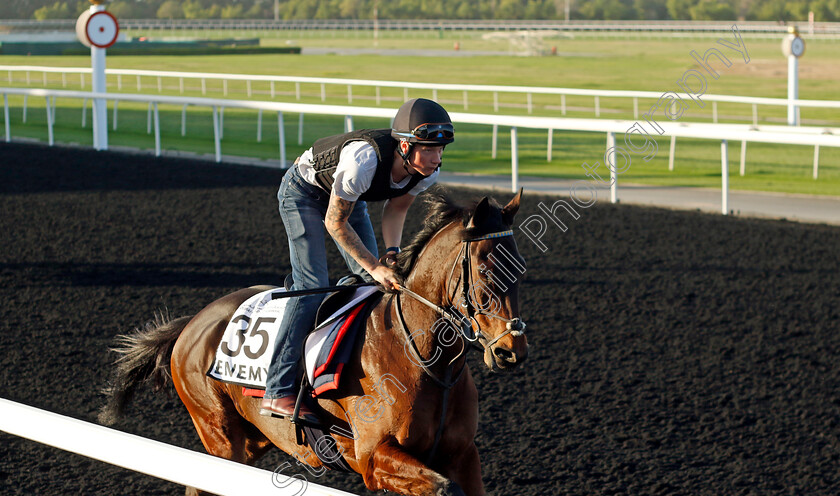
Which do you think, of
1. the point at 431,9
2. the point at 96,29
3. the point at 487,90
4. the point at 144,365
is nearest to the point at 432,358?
the point at 144,365

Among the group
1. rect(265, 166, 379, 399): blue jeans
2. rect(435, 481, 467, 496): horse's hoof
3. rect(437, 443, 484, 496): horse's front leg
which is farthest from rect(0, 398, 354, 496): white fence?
rect(265, 166, 379, 399): blue jeans

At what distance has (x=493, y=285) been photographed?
2.88m

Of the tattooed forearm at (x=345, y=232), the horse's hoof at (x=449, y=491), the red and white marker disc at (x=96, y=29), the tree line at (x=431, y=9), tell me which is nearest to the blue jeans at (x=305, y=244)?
the tattooed forearm at (x=345, y=232)

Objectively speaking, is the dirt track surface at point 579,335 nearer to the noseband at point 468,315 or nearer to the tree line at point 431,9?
the noseband at point 468,315

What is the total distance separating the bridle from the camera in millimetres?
2844

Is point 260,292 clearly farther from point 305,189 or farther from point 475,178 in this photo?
point 475,178

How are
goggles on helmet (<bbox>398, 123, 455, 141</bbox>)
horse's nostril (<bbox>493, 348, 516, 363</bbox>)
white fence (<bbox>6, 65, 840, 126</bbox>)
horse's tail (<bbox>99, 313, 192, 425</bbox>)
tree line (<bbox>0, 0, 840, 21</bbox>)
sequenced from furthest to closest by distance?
tree line (<bbox>0, 0, 840, 21</bbox>) → white fence (<bbox>6, 65, 840, 126</bbox>) → horse's tail (<bbox>99, 313, 192, 425</bbox>) → goggles on helmet (<bbox>398, 123, 455, 141</bbox>) → horse's nostril (<bbox>493, 348, 516, 363</bbox>)

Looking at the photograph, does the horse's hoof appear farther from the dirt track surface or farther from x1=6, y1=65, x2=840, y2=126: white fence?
x1=6, y1=65, x2=840, y2=126: white fence

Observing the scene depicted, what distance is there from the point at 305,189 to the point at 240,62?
4426cm

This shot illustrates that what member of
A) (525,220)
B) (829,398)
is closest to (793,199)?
(525,220)

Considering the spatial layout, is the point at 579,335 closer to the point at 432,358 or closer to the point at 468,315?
the point at 432,358

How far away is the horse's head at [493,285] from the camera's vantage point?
2.81 meters

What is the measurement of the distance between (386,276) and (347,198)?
0.31m

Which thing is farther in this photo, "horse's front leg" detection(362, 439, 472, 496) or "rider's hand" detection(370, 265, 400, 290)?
"rider's hand" detection(370, 265, 400, 290)
